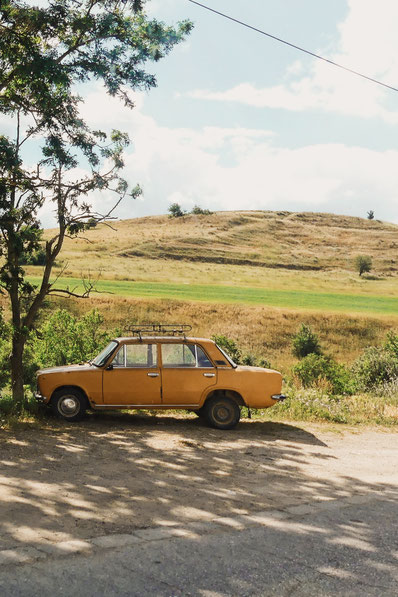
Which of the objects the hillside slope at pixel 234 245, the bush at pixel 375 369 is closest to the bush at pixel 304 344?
the bush at pixel 375 369

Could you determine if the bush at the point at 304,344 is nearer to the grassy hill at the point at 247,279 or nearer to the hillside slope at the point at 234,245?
the grassy hill at the point at 247,279

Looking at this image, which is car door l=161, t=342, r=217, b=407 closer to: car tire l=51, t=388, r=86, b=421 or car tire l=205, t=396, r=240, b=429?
car tire l=205, t=396, r=240, b=429

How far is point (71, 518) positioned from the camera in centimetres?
586

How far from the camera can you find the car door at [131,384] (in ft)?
37.8

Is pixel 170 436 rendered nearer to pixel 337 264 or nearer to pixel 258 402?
pixel 258 402

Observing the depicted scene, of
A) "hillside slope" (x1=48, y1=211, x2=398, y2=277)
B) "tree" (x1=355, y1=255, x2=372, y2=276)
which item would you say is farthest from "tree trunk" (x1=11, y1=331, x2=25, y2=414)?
"tree" (x1=355, y1=255, x2=372, y2=276)

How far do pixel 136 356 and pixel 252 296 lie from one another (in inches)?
3391

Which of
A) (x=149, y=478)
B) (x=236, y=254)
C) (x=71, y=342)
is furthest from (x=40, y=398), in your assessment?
(x=236, y=254)

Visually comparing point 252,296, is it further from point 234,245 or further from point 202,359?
point 202,359

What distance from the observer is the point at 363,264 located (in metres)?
142

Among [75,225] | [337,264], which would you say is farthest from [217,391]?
[337,264]

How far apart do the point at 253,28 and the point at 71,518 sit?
44.5 ft

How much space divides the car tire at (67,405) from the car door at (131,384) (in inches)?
20.5

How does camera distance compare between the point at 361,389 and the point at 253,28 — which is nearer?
the point at 253,28
